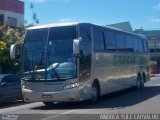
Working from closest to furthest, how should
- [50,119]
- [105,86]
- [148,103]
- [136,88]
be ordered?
[50,119] → [148,103] → [105,86] → [136,88]

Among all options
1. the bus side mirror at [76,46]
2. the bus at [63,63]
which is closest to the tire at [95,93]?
the bus at [63,63]

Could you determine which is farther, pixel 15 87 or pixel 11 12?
pixel 11 12

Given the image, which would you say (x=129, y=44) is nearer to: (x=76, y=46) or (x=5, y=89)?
(x=5, y=89)

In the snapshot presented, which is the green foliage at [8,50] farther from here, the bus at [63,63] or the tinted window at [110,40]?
the bus at [63,63]

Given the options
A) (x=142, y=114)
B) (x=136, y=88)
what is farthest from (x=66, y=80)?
(x=136, y=88)

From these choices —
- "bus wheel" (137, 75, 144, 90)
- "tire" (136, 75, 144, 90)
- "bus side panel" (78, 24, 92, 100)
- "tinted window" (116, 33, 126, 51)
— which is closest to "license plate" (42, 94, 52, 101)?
"bus side panel" (78, 24, 92, 100)

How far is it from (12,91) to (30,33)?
4099 mm

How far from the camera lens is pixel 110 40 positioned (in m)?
21.1

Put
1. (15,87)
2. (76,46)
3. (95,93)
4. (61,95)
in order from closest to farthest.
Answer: (76,46)
(61,95)
(95,93)
(15,87)

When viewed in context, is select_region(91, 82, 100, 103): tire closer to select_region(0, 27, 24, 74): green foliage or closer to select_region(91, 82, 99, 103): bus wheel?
select_region(91, 82, 99, 103): bus wheel

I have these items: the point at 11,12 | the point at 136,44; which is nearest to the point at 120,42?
the point at 136,44

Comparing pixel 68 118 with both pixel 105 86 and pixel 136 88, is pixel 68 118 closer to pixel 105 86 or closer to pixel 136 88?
pixel 105 86

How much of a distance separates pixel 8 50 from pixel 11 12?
12.7 meters

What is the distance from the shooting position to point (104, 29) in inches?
809
